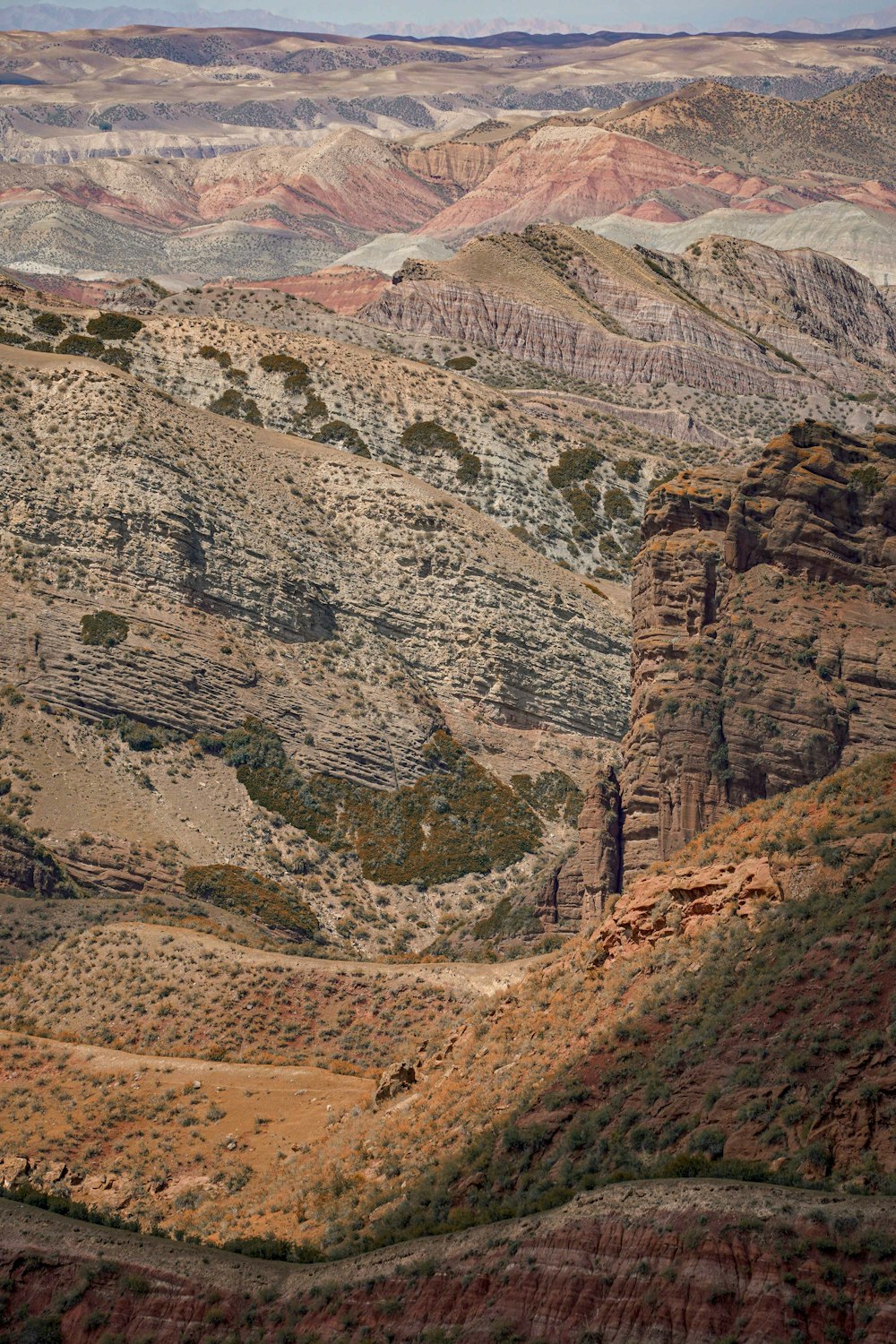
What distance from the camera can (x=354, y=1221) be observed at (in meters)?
32.6

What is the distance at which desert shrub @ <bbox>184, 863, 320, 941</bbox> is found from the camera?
67.8 meters

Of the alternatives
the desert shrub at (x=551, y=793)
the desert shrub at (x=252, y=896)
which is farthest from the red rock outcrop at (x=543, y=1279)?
the desert shrub at (x=551, y=793)

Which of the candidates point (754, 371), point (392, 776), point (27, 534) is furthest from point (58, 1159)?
point (754, 371)

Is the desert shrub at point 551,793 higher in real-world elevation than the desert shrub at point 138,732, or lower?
lower

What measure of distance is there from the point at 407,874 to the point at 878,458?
2686 cm

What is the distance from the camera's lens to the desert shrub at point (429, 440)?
110 meters

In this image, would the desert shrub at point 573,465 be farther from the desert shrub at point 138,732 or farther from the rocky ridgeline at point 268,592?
the desert shrub at point 138,732

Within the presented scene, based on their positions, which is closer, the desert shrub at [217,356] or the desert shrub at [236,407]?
the desert shrub at [236,407]

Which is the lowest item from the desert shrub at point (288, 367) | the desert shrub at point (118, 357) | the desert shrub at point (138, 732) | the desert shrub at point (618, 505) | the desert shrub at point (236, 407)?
the desert shrub at point (138, 732)

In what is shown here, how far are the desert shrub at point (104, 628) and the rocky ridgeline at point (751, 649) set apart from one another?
27.9m

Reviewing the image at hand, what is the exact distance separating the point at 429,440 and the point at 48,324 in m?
21.6

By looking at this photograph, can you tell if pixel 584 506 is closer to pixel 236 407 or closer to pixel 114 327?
pixel 236 407

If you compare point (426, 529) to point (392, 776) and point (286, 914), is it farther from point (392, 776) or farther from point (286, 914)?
point (286, 914)

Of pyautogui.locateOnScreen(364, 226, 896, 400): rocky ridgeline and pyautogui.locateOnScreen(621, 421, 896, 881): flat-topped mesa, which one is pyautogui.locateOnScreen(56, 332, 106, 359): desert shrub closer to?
pyautogui.locateOnScreen(364, 226, 896, 400): rocky ridgeline
